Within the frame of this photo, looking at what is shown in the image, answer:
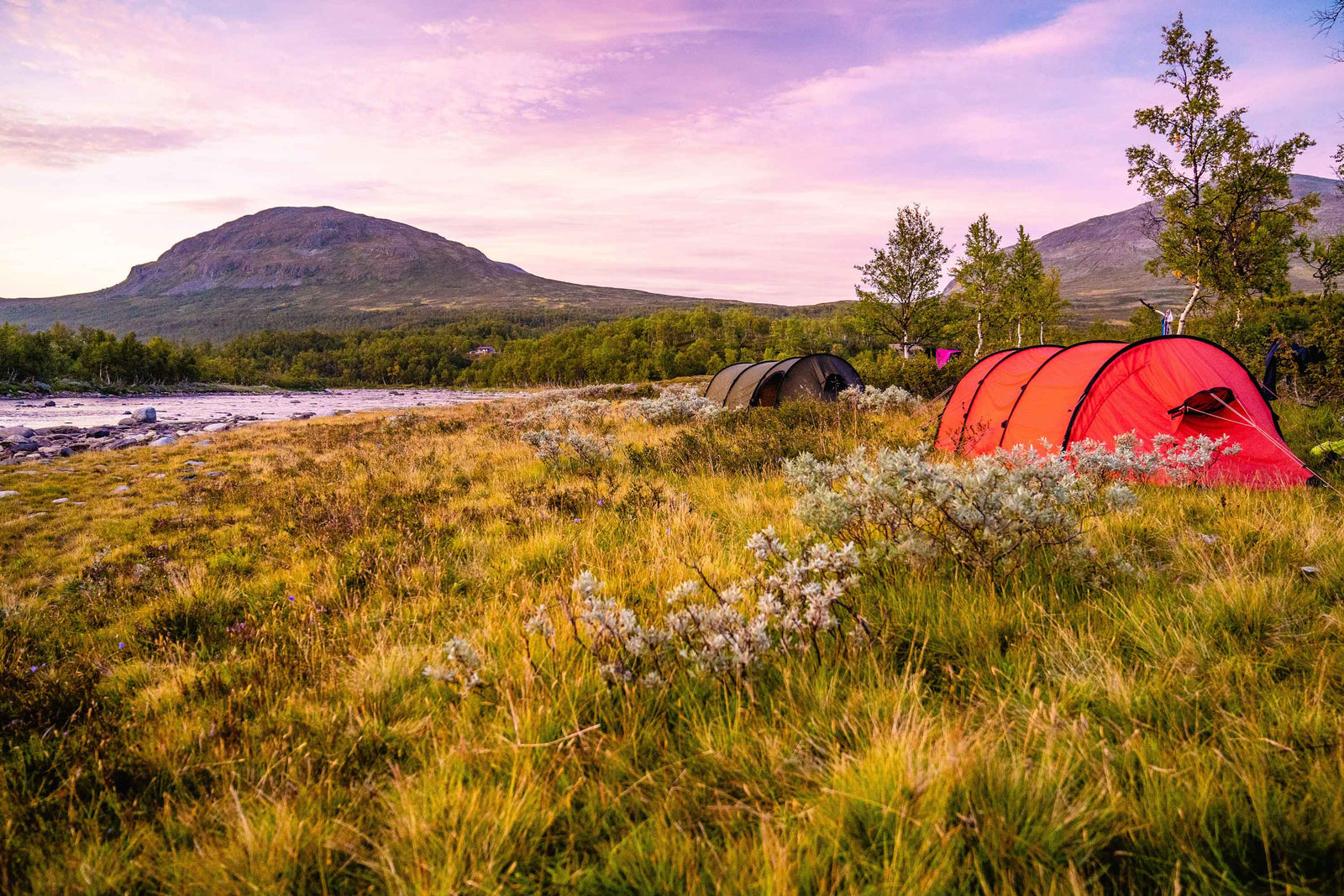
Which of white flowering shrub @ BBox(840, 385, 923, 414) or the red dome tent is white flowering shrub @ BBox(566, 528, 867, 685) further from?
white flowering shrub @ BBox(840, 385, 923, 414)

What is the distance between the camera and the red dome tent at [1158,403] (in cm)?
692

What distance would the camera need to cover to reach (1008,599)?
3.08 meters

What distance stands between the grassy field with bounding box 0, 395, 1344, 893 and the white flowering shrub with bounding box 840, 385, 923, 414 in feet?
35.3

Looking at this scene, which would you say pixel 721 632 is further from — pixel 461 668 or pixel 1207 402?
pixel 1207 402

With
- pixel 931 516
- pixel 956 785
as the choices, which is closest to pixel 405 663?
pixel 956 785

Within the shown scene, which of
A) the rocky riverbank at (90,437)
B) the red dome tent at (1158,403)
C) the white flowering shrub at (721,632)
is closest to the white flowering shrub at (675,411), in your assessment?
the red dome tent at (1158,403)

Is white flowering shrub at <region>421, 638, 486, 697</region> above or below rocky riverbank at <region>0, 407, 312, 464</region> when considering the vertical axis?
below

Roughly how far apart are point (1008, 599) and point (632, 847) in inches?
98.7

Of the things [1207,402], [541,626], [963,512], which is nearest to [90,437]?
[541,626]

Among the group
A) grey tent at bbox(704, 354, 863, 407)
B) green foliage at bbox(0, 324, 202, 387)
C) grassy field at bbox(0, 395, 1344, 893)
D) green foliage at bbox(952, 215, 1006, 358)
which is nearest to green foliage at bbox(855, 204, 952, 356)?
green foliage at bbox(952, 215, 1006, 358)

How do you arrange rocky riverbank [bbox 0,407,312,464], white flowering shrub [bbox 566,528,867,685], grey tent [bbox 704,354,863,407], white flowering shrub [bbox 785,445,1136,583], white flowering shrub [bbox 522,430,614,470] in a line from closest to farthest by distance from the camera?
white flowering shrub [bbox 566,528,867,685]
white flowering shrub [bbox 785,445,1136,583]
white flowering shrub [bbox 522,430,614,470]
rocky riverbank [bbox 0,407,312,464]
grey tent [bbox 704,354,863,407]

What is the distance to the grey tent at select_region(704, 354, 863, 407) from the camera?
61.0 ft

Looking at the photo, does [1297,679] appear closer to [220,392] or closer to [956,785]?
[956,785]

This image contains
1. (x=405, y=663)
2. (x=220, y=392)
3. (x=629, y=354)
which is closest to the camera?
(x=405, y=663)
